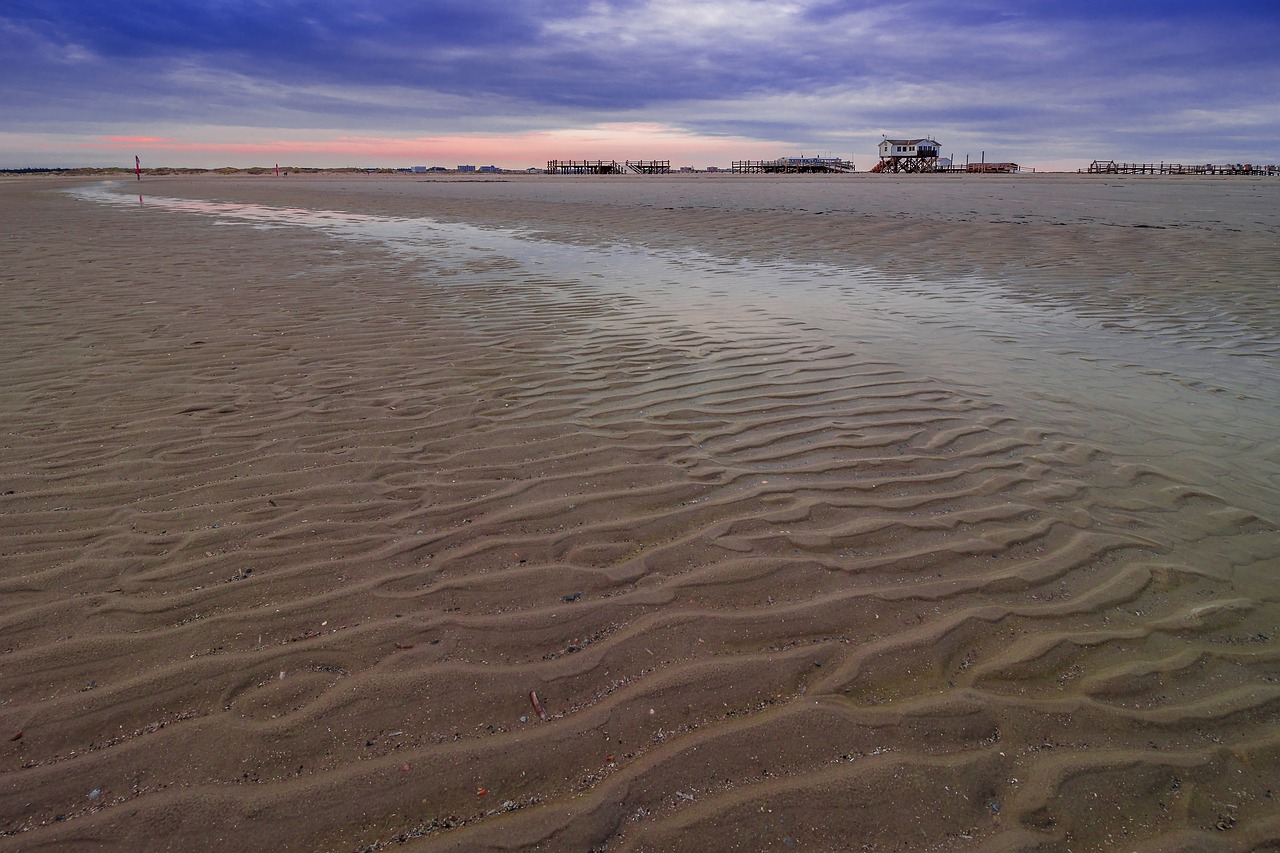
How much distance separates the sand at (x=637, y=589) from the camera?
2434 mm

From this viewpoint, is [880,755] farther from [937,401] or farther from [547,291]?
[547,291]

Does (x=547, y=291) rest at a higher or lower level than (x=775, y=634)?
higher

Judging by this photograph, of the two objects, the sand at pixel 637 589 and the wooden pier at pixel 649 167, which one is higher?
the wooden pier at pixel 649 167

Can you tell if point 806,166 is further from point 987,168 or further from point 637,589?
point 637,589

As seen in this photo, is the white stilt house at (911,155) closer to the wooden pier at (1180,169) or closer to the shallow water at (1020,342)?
the wooden pier at (1180,169)

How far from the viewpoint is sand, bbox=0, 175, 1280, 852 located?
95.8 inches

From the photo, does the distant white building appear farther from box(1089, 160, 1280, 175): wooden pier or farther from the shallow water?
the shallow water

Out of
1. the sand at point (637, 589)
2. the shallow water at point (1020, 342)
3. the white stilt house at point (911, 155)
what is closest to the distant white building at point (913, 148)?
the white stilt house at point (911, 155)

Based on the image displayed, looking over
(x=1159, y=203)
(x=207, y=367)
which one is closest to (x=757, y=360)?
(x=207, y=367)

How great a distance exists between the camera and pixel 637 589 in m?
3.59

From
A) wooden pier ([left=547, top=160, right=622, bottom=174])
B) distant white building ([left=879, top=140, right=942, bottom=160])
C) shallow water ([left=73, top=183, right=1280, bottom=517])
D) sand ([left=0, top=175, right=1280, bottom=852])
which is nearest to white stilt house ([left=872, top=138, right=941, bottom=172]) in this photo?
distant white building ([left=879, top=140, right=942, bottom=160])

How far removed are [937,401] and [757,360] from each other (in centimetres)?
191

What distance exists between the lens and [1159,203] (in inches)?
1172

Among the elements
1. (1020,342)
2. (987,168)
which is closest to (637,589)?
(1020,342)
